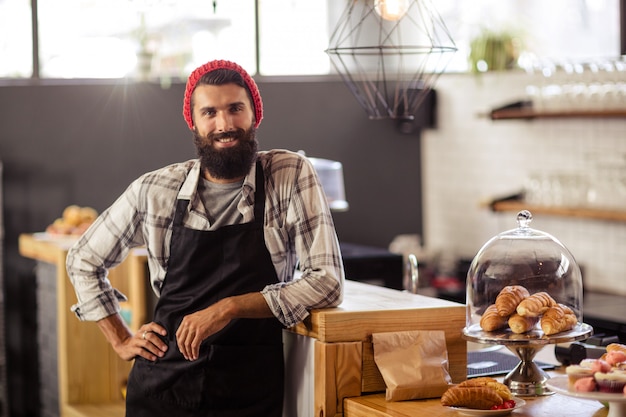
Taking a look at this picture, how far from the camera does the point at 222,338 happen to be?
2.62 m

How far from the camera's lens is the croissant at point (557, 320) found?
94.3 inches

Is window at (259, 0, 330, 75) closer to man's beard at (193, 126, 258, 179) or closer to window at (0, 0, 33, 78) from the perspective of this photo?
window at (0, 0, 33, 78)

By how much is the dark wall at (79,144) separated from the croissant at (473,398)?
451cm

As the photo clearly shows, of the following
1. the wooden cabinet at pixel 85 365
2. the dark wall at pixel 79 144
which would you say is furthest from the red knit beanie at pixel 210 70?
the dark wall at pixel 79 144

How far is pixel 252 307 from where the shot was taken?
8.42 ft

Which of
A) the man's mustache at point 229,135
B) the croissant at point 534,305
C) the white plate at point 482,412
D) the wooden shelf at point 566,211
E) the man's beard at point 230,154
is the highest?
the man's mustache at point 229,135

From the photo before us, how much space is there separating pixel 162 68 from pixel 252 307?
4379 mm

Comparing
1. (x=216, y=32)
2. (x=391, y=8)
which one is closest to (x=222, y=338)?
(x=391, y=8)

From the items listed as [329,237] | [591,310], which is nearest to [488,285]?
[329,237]

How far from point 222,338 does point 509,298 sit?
0.75 m

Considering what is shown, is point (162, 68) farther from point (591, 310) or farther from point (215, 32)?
point (591, 310)

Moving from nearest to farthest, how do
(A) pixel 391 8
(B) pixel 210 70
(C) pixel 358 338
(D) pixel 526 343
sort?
(D) pixel 526 343
(C) pixel 358 338
(B) pixel 210 70
(A) pixel 391 8

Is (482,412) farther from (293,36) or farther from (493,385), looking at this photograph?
(293,36)

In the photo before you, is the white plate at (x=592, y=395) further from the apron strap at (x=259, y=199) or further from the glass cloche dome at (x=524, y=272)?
the apron strap at (x=259, y=199)
